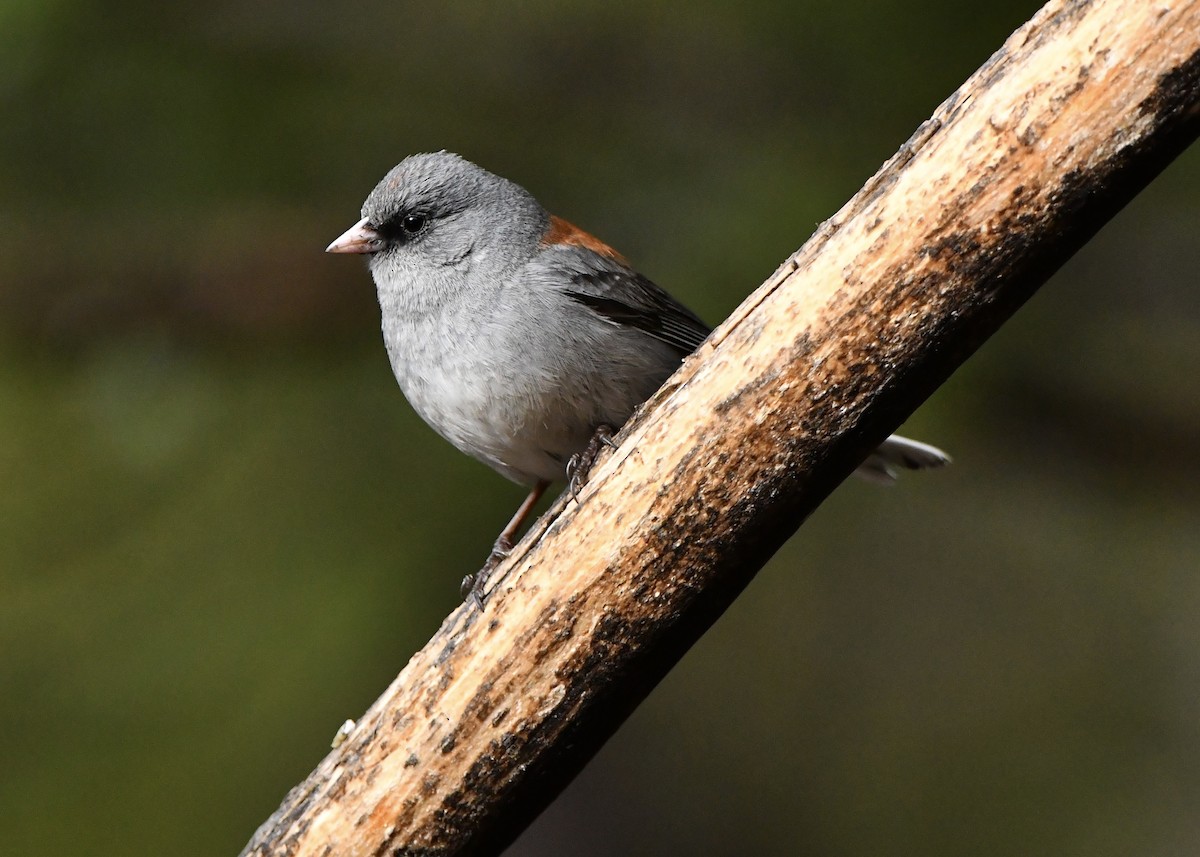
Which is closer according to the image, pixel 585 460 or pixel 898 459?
pixel 585 460

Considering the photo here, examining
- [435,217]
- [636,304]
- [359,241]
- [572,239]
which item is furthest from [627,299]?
[359,241]

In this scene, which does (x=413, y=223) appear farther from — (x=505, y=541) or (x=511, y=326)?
(x=505, y=541)

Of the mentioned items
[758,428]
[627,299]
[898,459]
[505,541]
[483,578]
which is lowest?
[483,578]

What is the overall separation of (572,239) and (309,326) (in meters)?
0.68

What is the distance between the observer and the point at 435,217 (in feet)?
7.48

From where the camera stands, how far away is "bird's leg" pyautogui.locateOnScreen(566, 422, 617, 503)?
1673 millimetres

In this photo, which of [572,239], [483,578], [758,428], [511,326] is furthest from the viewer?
[572,239]

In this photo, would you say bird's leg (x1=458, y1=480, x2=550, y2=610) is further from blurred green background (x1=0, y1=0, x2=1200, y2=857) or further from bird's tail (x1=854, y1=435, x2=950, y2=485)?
bird's tail (x1=854, y1=435, x2=950, y2=485)

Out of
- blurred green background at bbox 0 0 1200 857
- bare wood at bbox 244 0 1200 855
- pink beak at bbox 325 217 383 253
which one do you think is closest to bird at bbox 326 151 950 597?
pink beak at bbox 325 217 383 253

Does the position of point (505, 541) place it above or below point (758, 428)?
below

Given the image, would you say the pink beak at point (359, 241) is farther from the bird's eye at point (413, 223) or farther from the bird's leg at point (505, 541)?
the bird's leg at point (505, 541)

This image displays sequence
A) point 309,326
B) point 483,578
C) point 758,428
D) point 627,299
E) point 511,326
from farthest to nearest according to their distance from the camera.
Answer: point 309,326, point 627,299, point 511,326, point 483,578, point 758,428

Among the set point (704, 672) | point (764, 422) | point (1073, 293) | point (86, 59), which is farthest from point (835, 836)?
point (86, 59)

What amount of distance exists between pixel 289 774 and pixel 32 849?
0.49 m
